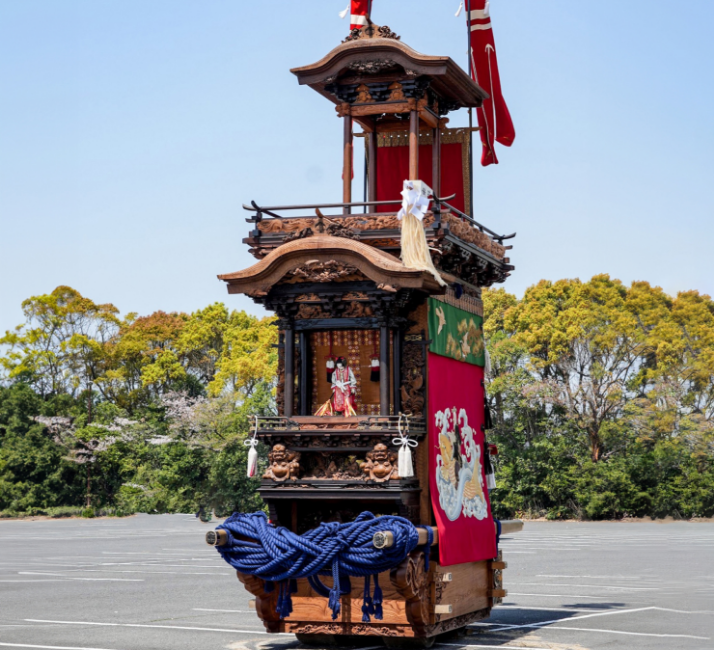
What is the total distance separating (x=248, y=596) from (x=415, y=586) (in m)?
8.01

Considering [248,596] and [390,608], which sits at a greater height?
[390,608]

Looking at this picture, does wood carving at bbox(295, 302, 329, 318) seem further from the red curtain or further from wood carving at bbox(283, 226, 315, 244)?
the red curtain

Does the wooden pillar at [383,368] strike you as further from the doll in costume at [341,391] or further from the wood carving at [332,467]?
the wood carving at [332,467]

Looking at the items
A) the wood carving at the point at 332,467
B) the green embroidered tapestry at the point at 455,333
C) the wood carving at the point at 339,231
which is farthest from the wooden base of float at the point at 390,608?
the wood carving at the point at 339,231

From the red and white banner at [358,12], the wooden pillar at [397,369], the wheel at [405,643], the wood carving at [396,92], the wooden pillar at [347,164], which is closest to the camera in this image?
the wheel at [405,643]

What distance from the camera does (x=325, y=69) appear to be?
46.9 ft

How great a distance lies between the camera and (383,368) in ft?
43.5

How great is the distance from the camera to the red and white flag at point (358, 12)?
1517 centimetres

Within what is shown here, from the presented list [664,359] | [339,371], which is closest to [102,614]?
[339,371]

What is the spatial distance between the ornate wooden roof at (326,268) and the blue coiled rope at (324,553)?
2.84 metres

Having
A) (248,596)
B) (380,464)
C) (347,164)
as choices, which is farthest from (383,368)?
(248,596)

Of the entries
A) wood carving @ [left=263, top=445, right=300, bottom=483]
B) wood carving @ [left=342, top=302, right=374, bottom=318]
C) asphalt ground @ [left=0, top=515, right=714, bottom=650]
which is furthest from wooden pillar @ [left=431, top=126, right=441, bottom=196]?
asphalt ground @ [left=0, top=515, right=714, bottom=650]

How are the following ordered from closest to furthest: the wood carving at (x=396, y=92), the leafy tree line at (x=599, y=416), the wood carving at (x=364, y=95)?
the wood carving at (x=396, y=92) < the wood carving at (x=364, y=95) < the leafy tree line at (x=599, y=416)

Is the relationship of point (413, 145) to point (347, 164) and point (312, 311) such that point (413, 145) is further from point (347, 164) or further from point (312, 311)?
point (312, 311)
